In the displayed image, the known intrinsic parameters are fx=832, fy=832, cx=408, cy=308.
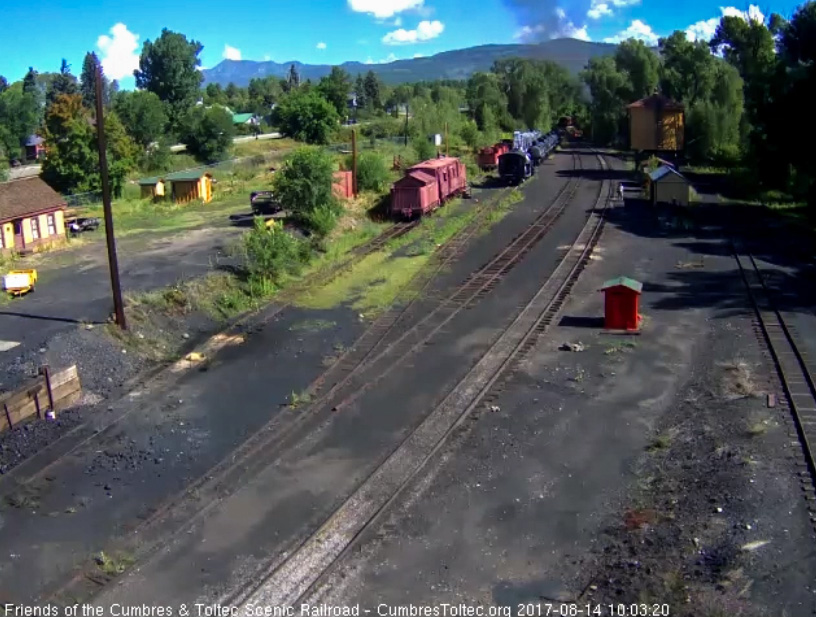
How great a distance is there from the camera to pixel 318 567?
1067 cm

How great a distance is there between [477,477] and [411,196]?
24.9 metres

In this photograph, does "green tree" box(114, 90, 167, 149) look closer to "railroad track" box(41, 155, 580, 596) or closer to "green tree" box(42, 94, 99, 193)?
"green tree" box(42, 94, 99, 193)

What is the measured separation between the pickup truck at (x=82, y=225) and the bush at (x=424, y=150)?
2425 cm

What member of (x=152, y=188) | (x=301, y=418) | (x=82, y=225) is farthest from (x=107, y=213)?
(x=152, y=188)

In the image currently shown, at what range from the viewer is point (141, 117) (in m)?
69.1

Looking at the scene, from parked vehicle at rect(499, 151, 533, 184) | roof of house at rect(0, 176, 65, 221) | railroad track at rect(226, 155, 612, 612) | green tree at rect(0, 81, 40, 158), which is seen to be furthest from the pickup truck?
green tree at rect(0, 81, 40, 158)

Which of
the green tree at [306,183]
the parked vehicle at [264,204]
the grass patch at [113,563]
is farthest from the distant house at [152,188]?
the grass patch at [113,563]

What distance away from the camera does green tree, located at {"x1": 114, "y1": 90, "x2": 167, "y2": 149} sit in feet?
227

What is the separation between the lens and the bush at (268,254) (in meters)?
25.8

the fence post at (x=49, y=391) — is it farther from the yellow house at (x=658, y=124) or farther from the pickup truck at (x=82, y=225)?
the yellow house at (x=658, y=124)

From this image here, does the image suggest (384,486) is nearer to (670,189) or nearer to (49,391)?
(49,391)

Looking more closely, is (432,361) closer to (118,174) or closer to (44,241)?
(44,241)

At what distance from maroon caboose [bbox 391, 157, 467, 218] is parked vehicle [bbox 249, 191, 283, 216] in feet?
17.5

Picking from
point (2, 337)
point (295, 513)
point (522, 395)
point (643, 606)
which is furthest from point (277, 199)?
point (643, 606)
